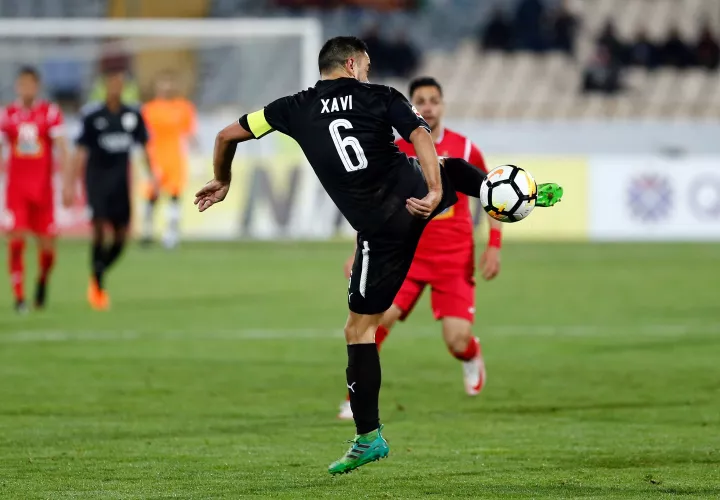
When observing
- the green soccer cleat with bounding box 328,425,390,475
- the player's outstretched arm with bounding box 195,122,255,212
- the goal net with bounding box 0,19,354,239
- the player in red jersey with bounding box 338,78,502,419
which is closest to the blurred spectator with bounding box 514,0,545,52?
the goal net with bounding box 0,19,354,239

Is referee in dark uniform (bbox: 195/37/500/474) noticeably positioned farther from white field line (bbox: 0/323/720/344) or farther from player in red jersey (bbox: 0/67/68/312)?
player in red jersey (bbox: 0/67/68/312)

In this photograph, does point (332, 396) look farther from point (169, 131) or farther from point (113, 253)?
point (169, 131)

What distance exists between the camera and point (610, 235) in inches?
965

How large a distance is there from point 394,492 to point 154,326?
305 inches

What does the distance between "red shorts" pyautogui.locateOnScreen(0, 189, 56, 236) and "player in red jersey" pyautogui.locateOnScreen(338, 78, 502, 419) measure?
6.68 meters

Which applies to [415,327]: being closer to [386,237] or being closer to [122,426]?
[122,426]

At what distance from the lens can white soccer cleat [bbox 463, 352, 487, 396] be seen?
29.4 ft

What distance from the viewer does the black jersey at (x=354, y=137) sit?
627 cm

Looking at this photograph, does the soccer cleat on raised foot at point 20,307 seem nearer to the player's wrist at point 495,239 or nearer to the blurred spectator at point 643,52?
the player's wrist at point 495,239

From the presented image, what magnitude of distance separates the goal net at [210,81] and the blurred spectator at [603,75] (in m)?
6.88

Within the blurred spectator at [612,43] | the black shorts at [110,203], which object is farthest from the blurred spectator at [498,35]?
the black shorts at [110,203]

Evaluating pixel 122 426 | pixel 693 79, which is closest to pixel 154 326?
pixel 122 426

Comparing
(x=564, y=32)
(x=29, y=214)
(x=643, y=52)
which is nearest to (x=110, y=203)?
(x=29, y=214)

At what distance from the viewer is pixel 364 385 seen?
6.33m
